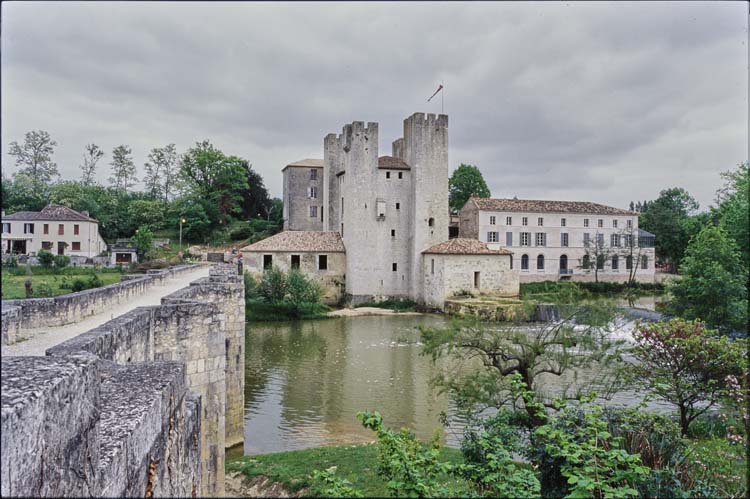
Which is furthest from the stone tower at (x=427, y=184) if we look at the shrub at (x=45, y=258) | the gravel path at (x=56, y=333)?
the gravel path at (x=56, y=333)

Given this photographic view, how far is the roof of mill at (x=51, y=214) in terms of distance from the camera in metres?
11.5

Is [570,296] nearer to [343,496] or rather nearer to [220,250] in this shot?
[343,496]

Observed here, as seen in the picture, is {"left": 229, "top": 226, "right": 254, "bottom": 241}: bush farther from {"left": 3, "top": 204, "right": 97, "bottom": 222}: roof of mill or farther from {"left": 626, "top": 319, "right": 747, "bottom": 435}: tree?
{"left": 626, "top": 319, "right": 747, "bottom": 435}: tree

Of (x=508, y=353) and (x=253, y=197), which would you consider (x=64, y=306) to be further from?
(x=253, y=197)

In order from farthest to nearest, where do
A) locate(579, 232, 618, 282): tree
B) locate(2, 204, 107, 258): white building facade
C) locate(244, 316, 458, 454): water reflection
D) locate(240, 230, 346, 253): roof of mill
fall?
locate(579, 232, 618, 282): tree, locate(240, 230, 346, 253): roof of mill, locate(244, 316, 458, 454): water reflection, locate(2, 204, 107, 258): white building facade

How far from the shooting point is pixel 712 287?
51.8 feet

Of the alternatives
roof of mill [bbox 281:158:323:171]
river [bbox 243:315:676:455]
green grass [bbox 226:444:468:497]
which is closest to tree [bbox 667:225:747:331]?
river [bbox 243:315:676:455]

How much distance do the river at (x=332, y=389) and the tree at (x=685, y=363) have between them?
5.90ft

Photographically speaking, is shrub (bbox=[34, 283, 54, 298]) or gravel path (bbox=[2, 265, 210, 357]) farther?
shrub (bbox=[34, 283, 54, 298])

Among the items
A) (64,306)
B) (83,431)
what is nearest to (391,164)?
(64,306)

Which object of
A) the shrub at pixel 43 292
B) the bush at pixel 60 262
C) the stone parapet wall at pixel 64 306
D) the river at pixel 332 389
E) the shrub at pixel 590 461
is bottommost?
the river at pixel 332 389

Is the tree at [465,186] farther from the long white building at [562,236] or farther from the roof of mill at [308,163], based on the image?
the roof of mill at [308,163]

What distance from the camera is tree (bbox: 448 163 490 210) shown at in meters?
60.0

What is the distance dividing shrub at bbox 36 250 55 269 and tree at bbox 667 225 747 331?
25922 millimetres
